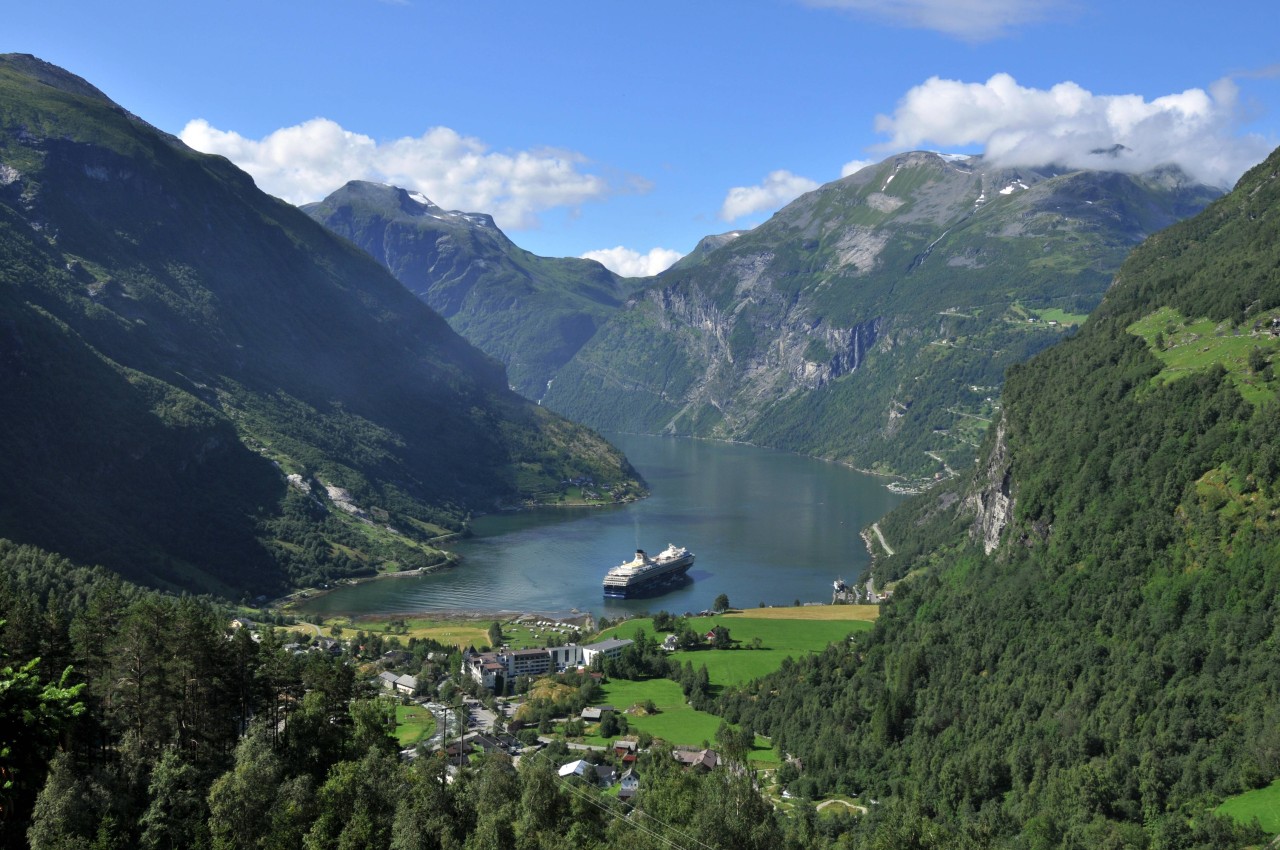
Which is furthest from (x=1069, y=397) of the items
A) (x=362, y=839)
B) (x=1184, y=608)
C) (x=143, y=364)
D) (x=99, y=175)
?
(x=99, y=175)

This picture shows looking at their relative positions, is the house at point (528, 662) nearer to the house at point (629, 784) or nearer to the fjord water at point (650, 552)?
the house at point (629, 784)

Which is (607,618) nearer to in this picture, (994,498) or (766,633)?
(766,633)

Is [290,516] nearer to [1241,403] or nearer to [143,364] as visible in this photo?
[143,364]

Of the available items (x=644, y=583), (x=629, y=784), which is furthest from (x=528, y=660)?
(x=644, y=583)

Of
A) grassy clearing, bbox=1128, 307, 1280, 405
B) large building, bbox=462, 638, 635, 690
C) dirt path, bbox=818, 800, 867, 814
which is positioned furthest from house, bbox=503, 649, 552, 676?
grassy clearing, bbox=1128, 307, 1280, 405

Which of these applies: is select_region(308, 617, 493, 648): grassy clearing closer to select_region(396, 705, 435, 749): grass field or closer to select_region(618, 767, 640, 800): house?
select_region(396, 705, 435, 749): grass field
